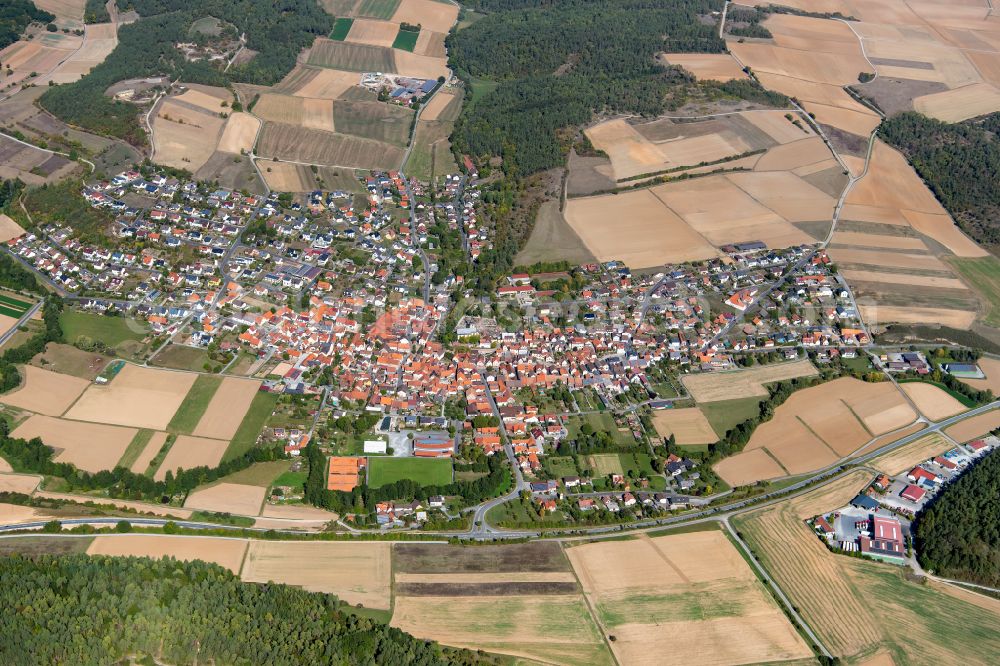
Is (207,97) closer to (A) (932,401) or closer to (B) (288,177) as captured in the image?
(B) (288,177)

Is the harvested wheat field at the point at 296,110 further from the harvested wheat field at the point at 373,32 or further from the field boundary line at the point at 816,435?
the field boundary line at the point at 816,435

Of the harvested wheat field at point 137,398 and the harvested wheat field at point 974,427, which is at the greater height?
the harvested wheat field at point 974,427

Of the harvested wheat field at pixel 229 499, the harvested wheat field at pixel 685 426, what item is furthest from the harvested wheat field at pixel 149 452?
the harvested wheat field at pixel 685 426

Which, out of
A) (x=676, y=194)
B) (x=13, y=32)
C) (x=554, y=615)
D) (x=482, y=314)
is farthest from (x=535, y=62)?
(x=554, y=615)

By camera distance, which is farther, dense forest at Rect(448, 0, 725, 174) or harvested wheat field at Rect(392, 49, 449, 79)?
harvested wheat field at Rect(392, 49, 449, 79)

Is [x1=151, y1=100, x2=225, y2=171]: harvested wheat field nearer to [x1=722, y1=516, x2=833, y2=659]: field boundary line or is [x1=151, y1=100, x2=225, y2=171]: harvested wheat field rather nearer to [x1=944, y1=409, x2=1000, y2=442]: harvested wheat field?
[x1=722, y1=516, x2=833, y2=659]: field boundary line

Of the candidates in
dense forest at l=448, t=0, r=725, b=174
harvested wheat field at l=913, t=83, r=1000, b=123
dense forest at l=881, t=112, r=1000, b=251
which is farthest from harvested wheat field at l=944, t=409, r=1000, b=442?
harvested wheat field at l=913, t=83, r=1000, b=123
